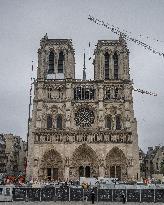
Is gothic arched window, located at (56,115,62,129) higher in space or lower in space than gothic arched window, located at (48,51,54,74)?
lower

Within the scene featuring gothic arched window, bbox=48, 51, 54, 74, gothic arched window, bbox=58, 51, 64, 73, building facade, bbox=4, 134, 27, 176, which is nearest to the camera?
gothic arched window, bbox=48, 51, 54, 74

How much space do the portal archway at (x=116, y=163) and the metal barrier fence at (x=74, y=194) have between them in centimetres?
2790

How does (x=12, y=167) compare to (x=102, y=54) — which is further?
(x=12, y=167)

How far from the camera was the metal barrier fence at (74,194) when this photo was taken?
31.5m

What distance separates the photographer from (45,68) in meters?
64.1

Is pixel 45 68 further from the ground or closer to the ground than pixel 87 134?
further from the ground

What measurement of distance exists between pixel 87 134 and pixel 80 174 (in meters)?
6.44

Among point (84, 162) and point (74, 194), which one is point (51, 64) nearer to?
point (84, 162)

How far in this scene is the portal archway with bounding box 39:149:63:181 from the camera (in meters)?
59.8

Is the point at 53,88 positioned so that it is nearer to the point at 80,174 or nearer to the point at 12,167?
the point at 80,174

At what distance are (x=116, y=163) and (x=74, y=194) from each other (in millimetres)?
28761

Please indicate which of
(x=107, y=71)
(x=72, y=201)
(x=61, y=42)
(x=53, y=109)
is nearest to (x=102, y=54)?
(x=107, y=71)

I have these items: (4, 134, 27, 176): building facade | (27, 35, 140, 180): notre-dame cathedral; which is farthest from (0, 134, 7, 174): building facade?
(27, 35, 140, 180): notre-dame cathedral

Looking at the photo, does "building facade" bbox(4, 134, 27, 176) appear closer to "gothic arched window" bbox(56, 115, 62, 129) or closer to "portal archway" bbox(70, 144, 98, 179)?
"gothic arched window" bbox(56, 115, 62, 129)
